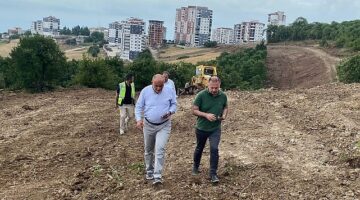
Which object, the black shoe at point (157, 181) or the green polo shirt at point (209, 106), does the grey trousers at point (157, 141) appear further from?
the green polo shirt at point (209, 106)

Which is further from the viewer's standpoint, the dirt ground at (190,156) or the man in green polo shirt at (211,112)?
the dirt ground at (190,156)

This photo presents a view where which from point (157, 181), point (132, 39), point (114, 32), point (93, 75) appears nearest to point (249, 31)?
point (114, 32)

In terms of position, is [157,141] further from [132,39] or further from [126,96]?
[132,39]

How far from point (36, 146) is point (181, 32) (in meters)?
172

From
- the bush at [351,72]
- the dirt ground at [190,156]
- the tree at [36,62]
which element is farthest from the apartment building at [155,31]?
the dirt ground at [190,156]

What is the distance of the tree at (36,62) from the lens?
30.7m

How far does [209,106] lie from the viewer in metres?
7.41

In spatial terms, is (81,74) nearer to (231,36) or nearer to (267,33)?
(267,33)

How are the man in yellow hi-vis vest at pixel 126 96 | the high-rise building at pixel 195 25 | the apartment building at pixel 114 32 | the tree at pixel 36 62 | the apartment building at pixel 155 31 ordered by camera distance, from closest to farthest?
the man in yellow hi-vis vest at pixel 126 96 < the tree at pixel 36 62 < the apartment building at pixel 155 31 < the high-rise building at pixel 195 25 < the apartment building at pixel 114 32

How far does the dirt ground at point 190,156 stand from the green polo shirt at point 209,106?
953 mm

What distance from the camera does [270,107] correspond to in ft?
56.3

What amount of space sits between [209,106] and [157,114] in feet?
2.60

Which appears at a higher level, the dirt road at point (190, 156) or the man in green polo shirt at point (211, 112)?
the man in green polo shirt at point (211, 112)

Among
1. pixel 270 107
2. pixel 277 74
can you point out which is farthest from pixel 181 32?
pixel 270 107
